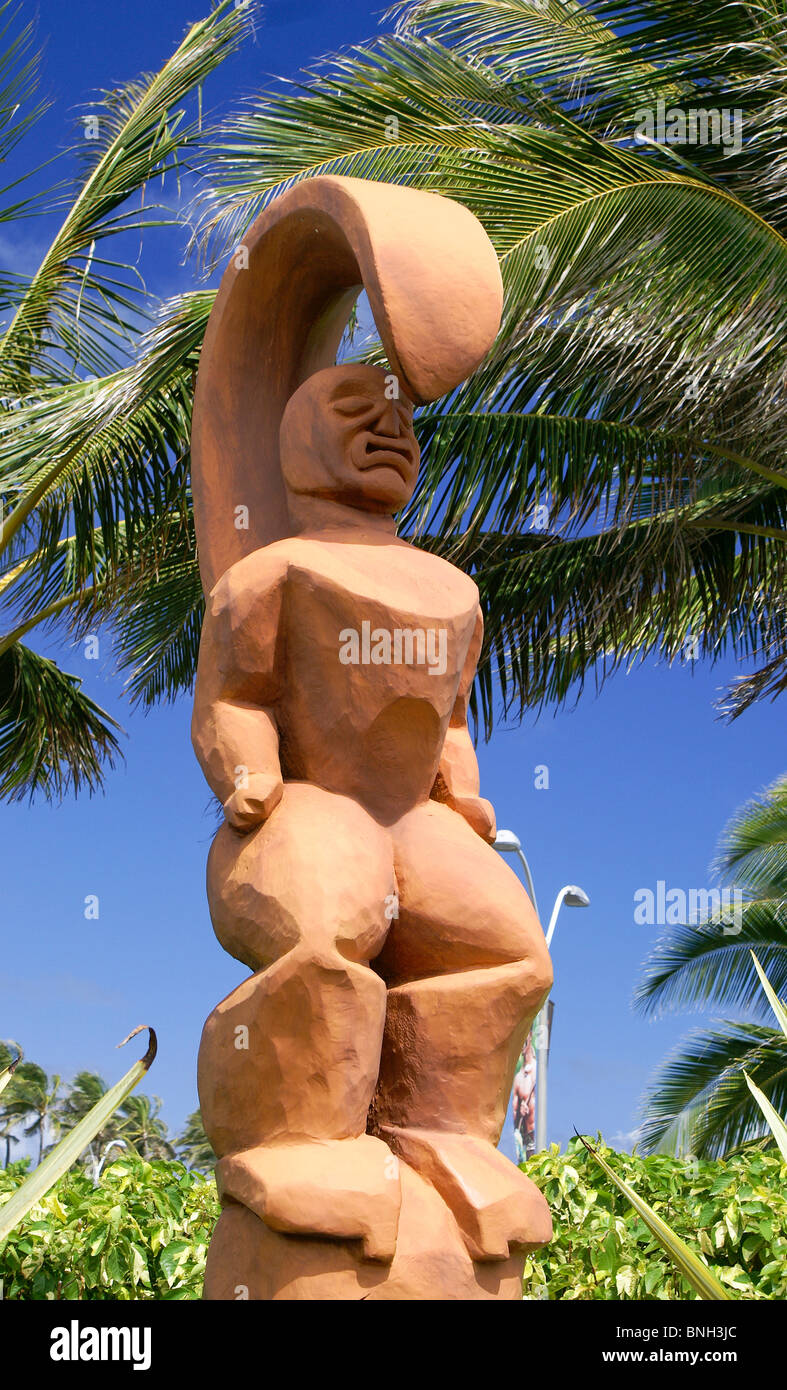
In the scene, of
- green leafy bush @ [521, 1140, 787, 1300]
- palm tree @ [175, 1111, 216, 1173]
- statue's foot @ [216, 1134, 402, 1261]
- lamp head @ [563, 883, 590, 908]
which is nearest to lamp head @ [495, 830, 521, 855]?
lamp head @ [563, 883, 590, 908]

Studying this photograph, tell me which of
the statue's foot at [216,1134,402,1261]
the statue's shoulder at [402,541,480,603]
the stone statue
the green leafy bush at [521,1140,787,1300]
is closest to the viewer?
the statue's foot at [216,1134,402,1261]

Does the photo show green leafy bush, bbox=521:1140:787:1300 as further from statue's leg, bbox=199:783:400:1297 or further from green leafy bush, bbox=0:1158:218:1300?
statue's leg, bbox=199:783:400:1297

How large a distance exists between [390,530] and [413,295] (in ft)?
2.12

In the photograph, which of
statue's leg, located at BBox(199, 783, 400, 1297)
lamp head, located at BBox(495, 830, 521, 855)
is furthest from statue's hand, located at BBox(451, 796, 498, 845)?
lamp head, located at BBox(495, 830, 521, 855)

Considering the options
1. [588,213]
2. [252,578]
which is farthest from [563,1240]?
[588,213]

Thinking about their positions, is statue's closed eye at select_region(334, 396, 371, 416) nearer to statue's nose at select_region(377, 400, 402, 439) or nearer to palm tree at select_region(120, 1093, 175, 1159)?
statue's nose at select_region(377, 400, 402, 439)

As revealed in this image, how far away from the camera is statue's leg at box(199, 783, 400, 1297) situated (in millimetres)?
2627

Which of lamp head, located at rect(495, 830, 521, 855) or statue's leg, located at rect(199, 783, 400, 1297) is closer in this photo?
statue's leg, located at rect(199, 783, 400, 1297)

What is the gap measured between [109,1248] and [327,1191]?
7.08 ft

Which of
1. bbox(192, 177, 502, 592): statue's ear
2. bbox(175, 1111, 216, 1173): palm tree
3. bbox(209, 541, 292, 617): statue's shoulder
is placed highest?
bbox(192, 177, 502, 592): statue's ear

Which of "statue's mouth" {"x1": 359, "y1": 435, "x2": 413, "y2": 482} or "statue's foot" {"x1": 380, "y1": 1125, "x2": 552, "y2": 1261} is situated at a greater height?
"statue's mouth" {"x1": 359, "y1": 435, "x2": 413, "y2": 482}

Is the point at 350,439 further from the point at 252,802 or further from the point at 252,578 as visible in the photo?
the point at 252,802

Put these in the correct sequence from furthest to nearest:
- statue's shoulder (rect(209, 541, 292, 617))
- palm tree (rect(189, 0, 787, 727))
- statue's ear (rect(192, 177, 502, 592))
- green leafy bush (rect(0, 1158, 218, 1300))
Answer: palm tree (rect(189, 0, 787, 727)), green leafy bush (rect(0, 1158, 218, 1300)), statue's shoulder (rect(209, 541, 292, 617)), statue's ear (rect(192, 177, 502, 592))

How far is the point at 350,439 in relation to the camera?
3348mm
